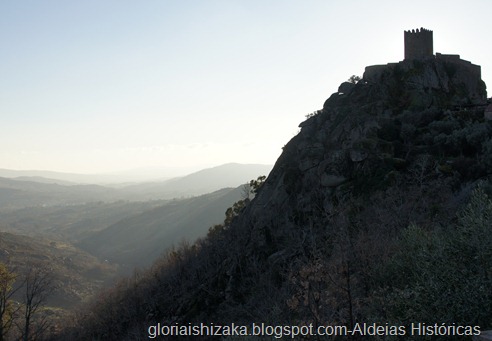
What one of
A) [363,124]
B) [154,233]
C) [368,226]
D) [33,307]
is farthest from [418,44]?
[154,233]

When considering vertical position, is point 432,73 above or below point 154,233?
above

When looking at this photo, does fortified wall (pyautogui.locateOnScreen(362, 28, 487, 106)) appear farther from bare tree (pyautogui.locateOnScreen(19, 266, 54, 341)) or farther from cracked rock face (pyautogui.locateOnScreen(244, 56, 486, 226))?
bare tree (pyautogui.locateOnScreen(19, 266, 54, 341))

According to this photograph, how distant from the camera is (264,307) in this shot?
818 inches

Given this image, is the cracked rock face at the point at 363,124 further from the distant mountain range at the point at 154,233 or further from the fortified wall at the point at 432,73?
the distant mountain range at the point at 154,233

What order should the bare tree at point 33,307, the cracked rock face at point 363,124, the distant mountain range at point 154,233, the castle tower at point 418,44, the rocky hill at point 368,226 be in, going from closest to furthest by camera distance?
the rocky hill at point 368,226
the bare tree at point 33,307
the cracked rock face at point 363,124
the castle tower at point 418,44
the distant mountain range at point 154,233

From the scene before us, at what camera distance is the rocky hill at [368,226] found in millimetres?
9383

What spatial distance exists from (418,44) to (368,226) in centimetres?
2344

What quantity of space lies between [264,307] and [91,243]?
179626 mm

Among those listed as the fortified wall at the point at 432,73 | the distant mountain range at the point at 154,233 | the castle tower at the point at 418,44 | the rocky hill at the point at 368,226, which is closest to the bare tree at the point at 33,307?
the rocky hill at the point at 368,226

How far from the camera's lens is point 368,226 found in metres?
20.0

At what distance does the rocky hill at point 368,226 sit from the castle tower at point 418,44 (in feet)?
3.08

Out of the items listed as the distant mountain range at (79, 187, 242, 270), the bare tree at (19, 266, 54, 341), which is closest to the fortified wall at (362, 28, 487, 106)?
the bare tree at (19, 266, 54, 341)

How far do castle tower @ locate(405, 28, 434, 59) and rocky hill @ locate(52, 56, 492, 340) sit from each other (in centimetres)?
94

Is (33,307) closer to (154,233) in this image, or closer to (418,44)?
(418,44)
